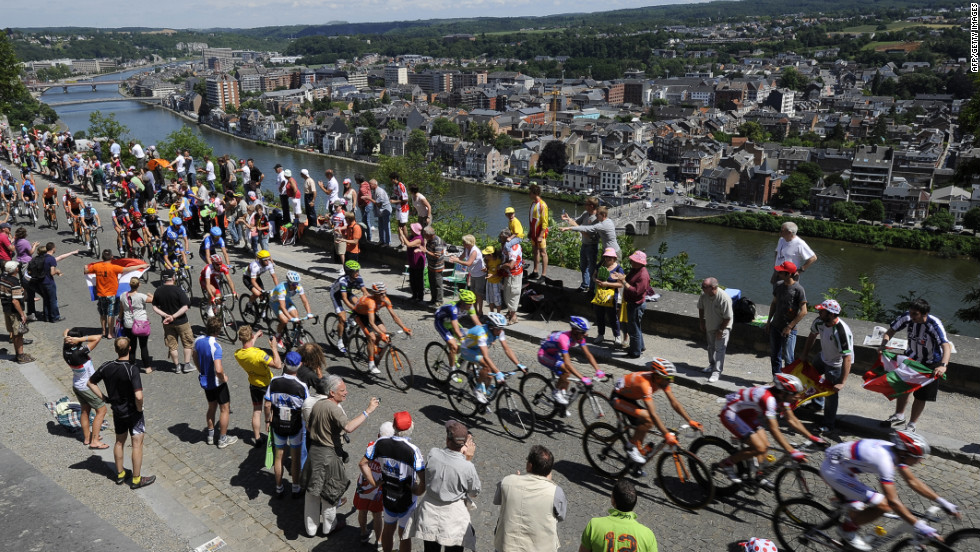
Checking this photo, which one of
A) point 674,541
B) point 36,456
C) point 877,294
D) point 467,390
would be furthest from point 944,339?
point 877,294

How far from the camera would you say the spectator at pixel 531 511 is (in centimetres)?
489

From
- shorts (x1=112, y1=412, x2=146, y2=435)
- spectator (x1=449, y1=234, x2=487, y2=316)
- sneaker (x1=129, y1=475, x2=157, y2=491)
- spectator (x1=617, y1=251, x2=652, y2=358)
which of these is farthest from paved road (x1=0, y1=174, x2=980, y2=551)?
spectator (x1=449, y1=234, x2=487, y2=316)

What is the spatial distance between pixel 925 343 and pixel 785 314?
57.5 inches

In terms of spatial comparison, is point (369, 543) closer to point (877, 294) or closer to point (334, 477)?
point (334, 477)

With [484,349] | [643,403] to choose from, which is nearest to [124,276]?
[484,349]

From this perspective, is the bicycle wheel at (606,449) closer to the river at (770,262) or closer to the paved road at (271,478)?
the paved road at (271,478)

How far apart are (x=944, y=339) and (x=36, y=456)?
30.6 ft

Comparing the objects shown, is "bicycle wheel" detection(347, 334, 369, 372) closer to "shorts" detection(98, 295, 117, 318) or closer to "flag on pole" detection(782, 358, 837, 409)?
"shorts" detection(98, 295, 117, 318)

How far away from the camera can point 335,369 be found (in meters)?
9.77

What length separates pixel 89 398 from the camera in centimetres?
772

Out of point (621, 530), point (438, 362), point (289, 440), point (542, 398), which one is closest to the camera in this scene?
point (621, 530)

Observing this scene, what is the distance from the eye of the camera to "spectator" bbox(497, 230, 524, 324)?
411 inches

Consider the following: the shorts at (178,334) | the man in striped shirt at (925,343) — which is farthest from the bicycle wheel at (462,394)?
the man in striped shirt at (925,343)

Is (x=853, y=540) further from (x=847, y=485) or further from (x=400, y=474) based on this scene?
(x=400, y=474)
